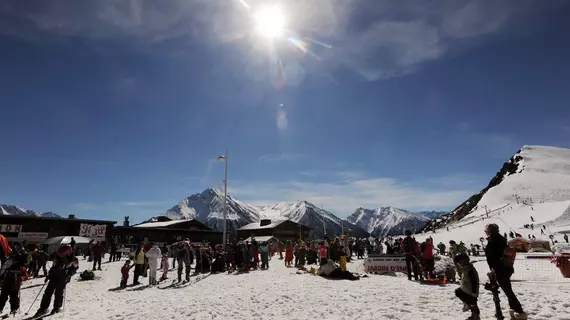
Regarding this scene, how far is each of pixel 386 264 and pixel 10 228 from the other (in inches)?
1621

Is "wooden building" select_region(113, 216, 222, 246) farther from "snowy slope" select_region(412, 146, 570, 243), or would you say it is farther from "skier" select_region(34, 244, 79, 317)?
"snowy slope" select_region(412, 146, 570, 243)

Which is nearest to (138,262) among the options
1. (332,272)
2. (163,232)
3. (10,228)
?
(332,272)

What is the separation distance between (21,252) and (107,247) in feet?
121

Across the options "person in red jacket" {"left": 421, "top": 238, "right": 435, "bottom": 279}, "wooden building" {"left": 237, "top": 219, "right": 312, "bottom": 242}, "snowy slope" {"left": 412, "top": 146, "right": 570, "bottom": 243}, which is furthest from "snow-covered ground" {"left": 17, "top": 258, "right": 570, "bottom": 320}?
"wooden building" {"left": 237, "top": 219, "right": 312, "bottom": 242}

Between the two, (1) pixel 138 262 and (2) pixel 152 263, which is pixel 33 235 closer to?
(1) pixel 138 262

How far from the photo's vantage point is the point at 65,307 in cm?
991

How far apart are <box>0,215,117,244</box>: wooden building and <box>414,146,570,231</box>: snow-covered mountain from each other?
79.0 metres

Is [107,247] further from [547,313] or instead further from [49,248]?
[547,313]

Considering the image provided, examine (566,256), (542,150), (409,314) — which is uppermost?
(542,150)

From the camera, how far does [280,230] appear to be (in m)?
66.7

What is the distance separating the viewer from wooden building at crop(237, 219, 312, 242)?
65.6 m

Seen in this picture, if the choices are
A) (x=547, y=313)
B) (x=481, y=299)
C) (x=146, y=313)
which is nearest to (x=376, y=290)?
(x=481, y=299)

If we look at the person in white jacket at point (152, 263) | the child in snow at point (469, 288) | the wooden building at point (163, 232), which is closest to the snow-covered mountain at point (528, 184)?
the wooden building at point (163, 232)

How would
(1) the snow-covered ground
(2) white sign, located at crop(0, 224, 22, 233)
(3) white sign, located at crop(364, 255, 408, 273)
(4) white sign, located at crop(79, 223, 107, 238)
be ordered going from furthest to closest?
(4) white sign, located at crop(79, 223, 107, 238) < (2) white sign, located at crop(0, 224, 22, 233) < (3) white sign, located at crop(364, 255, 408, 273) < (1) the snow-covered ground
